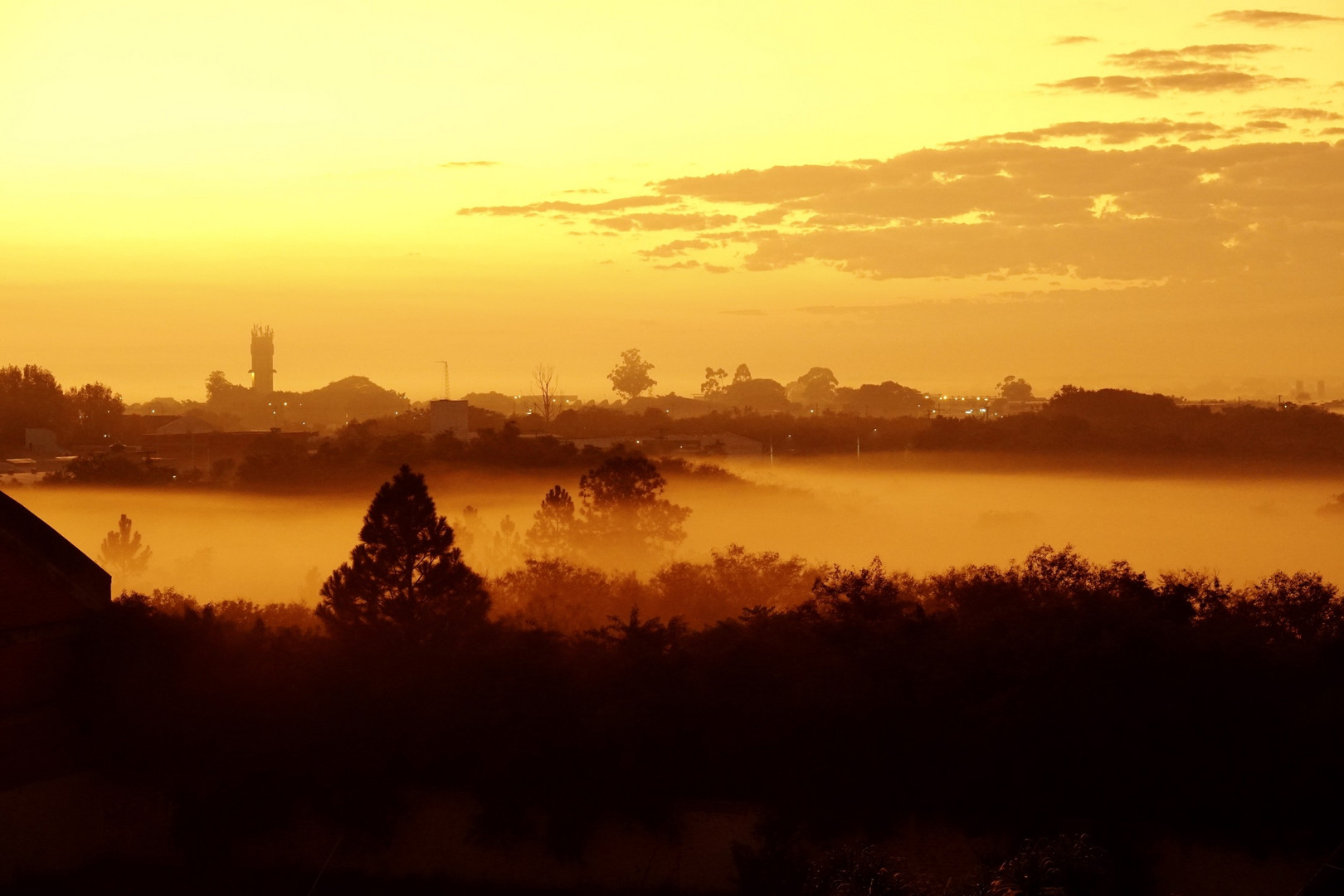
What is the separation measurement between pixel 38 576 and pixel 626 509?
2599cm

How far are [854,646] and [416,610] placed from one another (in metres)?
9.00

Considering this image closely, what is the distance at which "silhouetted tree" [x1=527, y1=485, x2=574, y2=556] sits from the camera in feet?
147

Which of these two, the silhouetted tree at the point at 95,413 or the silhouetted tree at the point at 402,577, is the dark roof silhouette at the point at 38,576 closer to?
the silhouetted tree at the point at 402,577

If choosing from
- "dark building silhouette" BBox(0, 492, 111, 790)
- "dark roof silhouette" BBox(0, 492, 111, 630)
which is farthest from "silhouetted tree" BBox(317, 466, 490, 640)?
"dark building silhouette" BBox(0, 492, 111, 790)

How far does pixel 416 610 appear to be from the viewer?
2452 cm

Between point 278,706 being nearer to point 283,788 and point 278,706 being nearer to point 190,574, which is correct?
point 283,788

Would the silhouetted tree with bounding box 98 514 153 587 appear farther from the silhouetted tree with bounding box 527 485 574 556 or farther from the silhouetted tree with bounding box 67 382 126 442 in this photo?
the silhouetted tree with bounding box 67 382 126 442

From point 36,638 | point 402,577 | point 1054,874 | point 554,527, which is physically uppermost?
point 402,577

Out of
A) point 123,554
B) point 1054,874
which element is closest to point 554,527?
point 123,554

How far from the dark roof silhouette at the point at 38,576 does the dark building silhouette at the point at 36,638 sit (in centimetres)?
1

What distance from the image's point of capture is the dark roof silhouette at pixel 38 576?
20047mm

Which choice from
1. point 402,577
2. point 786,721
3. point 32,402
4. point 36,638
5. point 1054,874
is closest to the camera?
point 1054,874

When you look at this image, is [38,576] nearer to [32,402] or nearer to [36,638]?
[36,638]

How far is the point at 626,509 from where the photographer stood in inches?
1772
